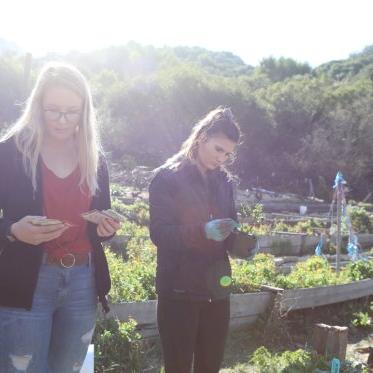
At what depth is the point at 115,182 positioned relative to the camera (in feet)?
65.8

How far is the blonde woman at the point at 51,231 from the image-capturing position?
70.2 inches

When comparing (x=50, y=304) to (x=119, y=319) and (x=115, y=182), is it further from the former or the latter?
(x=115, y=182)

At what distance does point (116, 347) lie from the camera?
3.70m

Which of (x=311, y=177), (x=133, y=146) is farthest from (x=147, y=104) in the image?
(x=311, y=177)

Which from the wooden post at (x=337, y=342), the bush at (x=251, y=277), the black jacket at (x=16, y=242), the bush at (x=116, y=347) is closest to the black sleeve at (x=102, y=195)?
the black jacket at (x=16, y=242)

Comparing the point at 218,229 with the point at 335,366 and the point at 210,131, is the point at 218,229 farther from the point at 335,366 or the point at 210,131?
the point at 335,366

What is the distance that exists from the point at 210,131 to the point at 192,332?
2.94 ft

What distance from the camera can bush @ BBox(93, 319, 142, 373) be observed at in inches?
140

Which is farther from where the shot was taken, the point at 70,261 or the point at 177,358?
the point at 177,358

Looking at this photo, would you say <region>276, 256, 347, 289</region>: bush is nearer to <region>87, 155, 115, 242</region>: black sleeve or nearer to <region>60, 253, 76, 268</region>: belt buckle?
<region>87, 155, 115, 242</region>: black sleeve

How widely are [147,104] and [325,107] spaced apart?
11.5 meters

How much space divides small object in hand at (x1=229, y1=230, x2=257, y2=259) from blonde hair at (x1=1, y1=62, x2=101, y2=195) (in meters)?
0.78

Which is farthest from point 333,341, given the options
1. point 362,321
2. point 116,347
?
point 362,321

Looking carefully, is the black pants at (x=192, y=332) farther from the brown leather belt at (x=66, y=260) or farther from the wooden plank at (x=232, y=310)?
the wooden plank at (x=232, y=310)
